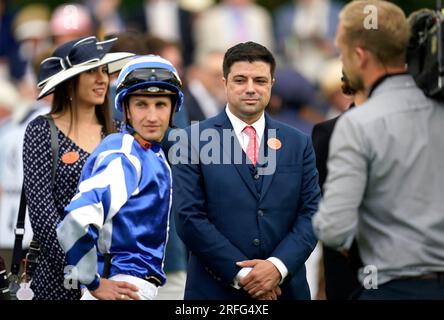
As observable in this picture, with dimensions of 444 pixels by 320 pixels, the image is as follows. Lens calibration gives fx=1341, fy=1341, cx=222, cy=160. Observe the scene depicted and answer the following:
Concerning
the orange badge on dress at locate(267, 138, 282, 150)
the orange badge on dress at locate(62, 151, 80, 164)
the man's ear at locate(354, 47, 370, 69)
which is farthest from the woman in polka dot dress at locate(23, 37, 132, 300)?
the man's ear at locate(354, 47, 370, 69)

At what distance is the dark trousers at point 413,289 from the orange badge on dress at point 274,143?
4.86 feet

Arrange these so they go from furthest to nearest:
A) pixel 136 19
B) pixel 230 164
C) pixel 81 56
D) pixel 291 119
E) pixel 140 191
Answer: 1. pixel 136 19
2. pixel 291 119
3. pixel 81 56
4. pixel 230 164
5. pixel 140 191

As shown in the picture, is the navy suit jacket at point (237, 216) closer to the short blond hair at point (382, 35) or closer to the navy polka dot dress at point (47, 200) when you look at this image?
the navy polka dot dress at point (47, 200)

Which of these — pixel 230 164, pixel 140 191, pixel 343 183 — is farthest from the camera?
pixel 230 164

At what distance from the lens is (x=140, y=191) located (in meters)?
6.75

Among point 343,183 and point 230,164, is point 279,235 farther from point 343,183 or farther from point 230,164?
point 343,183

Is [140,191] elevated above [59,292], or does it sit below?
above

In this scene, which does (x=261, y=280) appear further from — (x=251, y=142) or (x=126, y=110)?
(x=126, y=110)

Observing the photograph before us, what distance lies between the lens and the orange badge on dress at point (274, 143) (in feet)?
24.1

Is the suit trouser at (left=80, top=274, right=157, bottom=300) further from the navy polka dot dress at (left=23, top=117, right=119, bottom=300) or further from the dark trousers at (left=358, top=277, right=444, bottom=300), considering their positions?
the dark trousers at (left=358, top=277, right=444, bottom=300)
